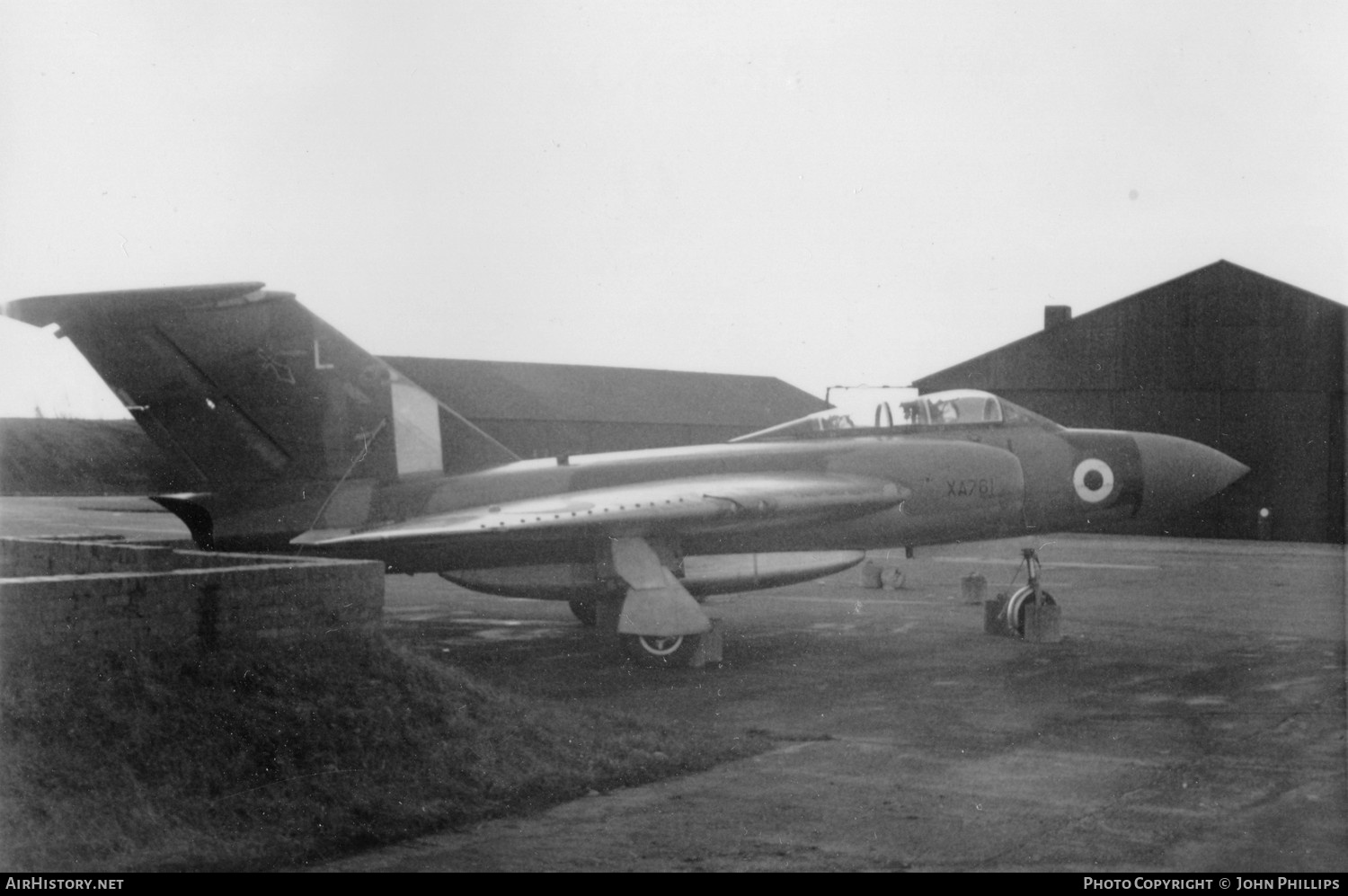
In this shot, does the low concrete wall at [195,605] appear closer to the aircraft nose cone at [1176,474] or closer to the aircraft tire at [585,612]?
the aircraft tire at [585,612]

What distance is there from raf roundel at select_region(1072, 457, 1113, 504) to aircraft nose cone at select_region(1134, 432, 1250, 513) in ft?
1.60

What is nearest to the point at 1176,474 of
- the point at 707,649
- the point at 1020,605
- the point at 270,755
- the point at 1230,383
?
the point at 1020,605

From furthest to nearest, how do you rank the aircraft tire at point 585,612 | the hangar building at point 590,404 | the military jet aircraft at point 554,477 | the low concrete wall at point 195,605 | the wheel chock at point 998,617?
the hangar building at point 590,404
the aircraft tire at point 585,612
the wheel chock at point 998,617
the military jet aircraft at point 554,477
the low concrete wall at point 195,605

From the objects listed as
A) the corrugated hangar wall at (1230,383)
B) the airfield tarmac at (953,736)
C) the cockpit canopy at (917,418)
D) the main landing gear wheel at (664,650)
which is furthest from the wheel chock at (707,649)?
the corrugated hangar wall at (1230,383)

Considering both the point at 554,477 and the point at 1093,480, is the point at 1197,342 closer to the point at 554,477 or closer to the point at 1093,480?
the point at 1093,480

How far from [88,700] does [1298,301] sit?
33534 mm

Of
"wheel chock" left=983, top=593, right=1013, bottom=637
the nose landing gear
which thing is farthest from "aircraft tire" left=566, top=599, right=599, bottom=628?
the nose landing gear

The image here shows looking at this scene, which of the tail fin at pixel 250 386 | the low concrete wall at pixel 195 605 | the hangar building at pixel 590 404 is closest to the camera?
the low concrete wall at pixel 195 605

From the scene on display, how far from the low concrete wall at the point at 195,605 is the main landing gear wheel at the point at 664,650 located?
14.3 ft

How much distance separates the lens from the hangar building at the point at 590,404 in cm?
5134

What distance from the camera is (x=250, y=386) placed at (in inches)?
519

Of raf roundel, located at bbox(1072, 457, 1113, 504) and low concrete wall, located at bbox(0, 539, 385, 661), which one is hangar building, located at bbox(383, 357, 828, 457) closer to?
raf roundel, located at bbox(1072, 457, 1113, 504)

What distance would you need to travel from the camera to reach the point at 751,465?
1479cm

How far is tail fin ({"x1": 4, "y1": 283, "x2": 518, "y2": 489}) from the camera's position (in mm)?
12172
